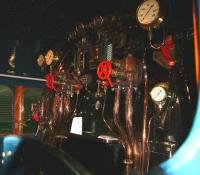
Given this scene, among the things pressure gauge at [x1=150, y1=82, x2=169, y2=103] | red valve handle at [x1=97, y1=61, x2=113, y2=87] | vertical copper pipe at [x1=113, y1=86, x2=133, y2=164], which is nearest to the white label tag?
vertical copper pipe at [x1=113, y1=86, x2=133, y2=164]

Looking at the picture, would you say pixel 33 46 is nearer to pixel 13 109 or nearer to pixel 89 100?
pixel 13 109

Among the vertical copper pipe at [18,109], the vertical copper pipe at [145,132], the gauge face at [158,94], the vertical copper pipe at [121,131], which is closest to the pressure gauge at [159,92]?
the gauge face at [158,94]

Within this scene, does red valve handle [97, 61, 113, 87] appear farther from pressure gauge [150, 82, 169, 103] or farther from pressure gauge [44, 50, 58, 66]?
pressure gauge [44, 50, 58, 66]

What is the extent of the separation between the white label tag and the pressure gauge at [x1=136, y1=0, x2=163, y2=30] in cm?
137

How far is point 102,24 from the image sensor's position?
2711 mm

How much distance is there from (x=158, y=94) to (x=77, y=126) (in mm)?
1255

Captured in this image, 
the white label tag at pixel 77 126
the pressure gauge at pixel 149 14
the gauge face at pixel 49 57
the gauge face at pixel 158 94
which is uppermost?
the pressure gauge at pixel 149 14

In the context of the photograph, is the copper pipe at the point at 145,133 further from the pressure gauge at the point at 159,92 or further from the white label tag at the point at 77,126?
the white label tag at the point at 77,126

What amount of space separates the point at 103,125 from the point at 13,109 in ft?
5.86

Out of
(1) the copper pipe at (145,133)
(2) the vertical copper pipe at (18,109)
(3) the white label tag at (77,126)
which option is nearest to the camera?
(1) the copper pipe at (145,133)

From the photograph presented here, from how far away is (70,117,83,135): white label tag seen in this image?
10.2 ft

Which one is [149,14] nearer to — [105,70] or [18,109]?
[105,70]

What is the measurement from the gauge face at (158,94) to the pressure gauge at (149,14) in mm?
473

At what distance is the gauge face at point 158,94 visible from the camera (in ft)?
7.03
